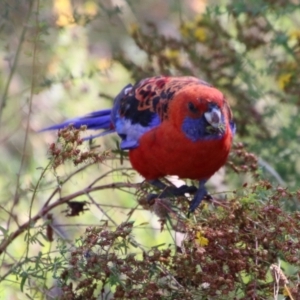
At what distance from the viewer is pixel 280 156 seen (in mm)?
3791

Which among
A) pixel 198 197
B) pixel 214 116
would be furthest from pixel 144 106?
pixel 198 197

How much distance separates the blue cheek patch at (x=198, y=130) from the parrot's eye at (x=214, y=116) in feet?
0.08

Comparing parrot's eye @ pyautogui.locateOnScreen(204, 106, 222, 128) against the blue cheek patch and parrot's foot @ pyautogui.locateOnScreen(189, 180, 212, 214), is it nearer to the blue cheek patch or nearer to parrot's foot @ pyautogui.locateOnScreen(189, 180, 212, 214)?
the blue cheek patch

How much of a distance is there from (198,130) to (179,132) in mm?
83

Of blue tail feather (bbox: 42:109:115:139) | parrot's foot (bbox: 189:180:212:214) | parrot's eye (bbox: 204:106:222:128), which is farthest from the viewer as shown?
blue tail feather (bbox: 42:109:115:139)

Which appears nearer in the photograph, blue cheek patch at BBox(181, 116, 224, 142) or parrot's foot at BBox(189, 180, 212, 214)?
parrot's foot at BBox(189, 180, 212, 214)

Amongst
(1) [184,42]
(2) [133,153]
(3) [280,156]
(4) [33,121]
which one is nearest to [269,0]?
(1) [184,42]

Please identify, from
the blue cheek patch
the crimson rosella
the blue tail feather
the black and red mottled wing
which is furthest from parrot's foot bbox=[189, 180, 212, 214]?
the blue tail feather

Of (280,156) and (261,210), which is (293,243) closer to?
(261,210)

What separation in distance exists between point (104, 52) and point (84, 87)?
46.5 inches

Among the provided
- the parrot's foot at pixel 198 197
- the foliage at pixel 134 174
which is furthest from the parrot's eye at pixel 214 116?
the parrot's foot at pixel 198 197

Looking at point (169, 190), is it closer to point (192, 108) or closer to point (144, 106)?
point (192, 108)

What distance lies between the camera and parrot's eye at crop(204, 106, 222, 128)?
2633 millimetres

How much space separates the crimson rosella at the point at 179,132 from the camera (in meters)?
2.67
